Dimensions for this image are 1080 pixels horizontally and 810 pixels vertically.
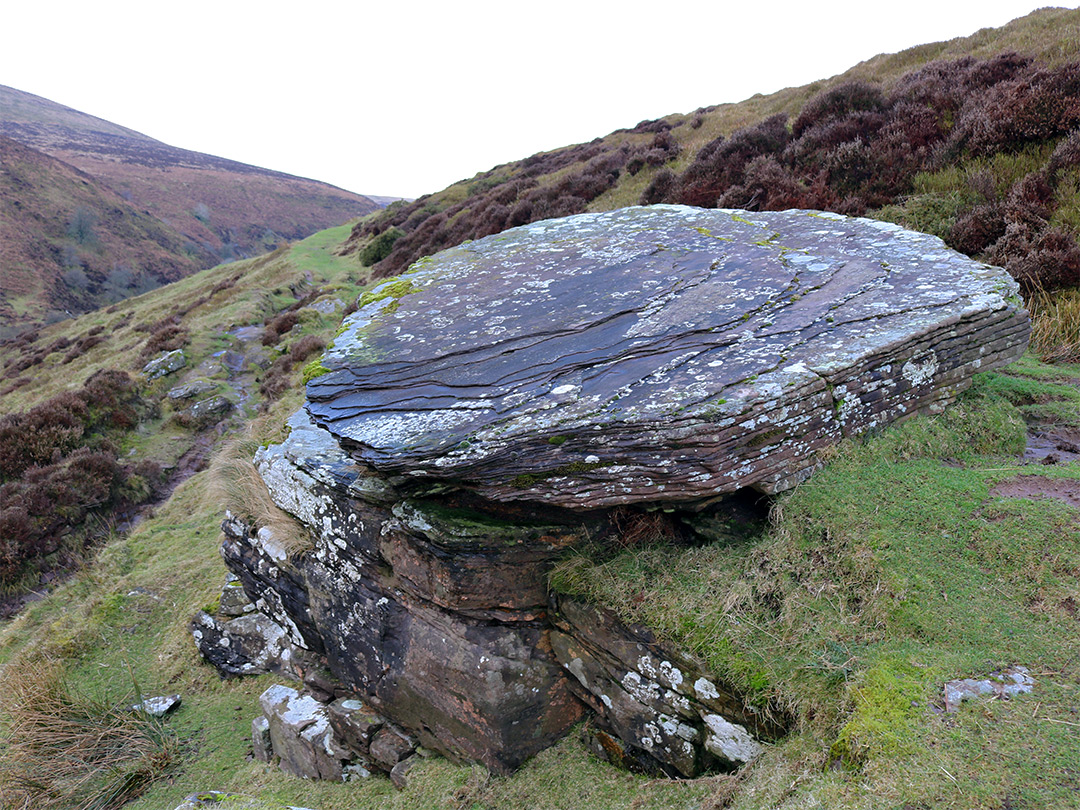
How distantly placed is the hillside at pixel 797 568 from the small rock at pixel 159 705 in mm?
284

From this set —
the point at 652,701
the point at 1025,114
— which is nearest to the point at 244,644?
the point at 652,701

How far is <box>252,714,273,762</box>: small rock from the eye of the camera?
20.6ft

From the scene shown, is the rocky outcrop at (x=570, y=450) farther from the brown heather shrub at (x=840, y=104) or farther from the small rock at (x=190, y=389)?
the small rock at (x=190, y=389)

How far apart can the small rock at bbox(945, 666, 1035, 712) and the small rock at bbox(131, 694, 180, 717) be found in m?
8.26

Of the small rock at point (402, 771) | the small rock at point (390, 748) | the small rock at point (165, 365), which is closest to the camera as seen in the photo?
the small rock at point (402, 771)

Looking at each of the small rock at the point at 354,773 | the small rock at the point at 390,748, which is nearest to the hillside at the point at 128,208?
the small rock at the point at 354,773

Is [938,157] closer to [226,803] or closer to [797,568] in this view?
[797,568]

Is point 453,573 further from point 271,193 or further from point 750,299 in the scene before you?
point 271,193

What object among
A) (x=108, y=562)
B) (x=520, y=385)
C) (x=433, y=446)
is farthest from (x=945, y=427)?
(x=108, y=562)

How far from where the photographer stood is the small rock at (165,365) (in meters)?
20.0

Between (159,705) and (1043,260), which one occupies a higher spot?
(1043,260)

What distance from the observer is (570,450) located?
4.02 m

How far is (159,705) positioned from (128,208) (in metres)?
74.5

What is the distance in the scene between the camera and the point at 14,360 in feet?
106
